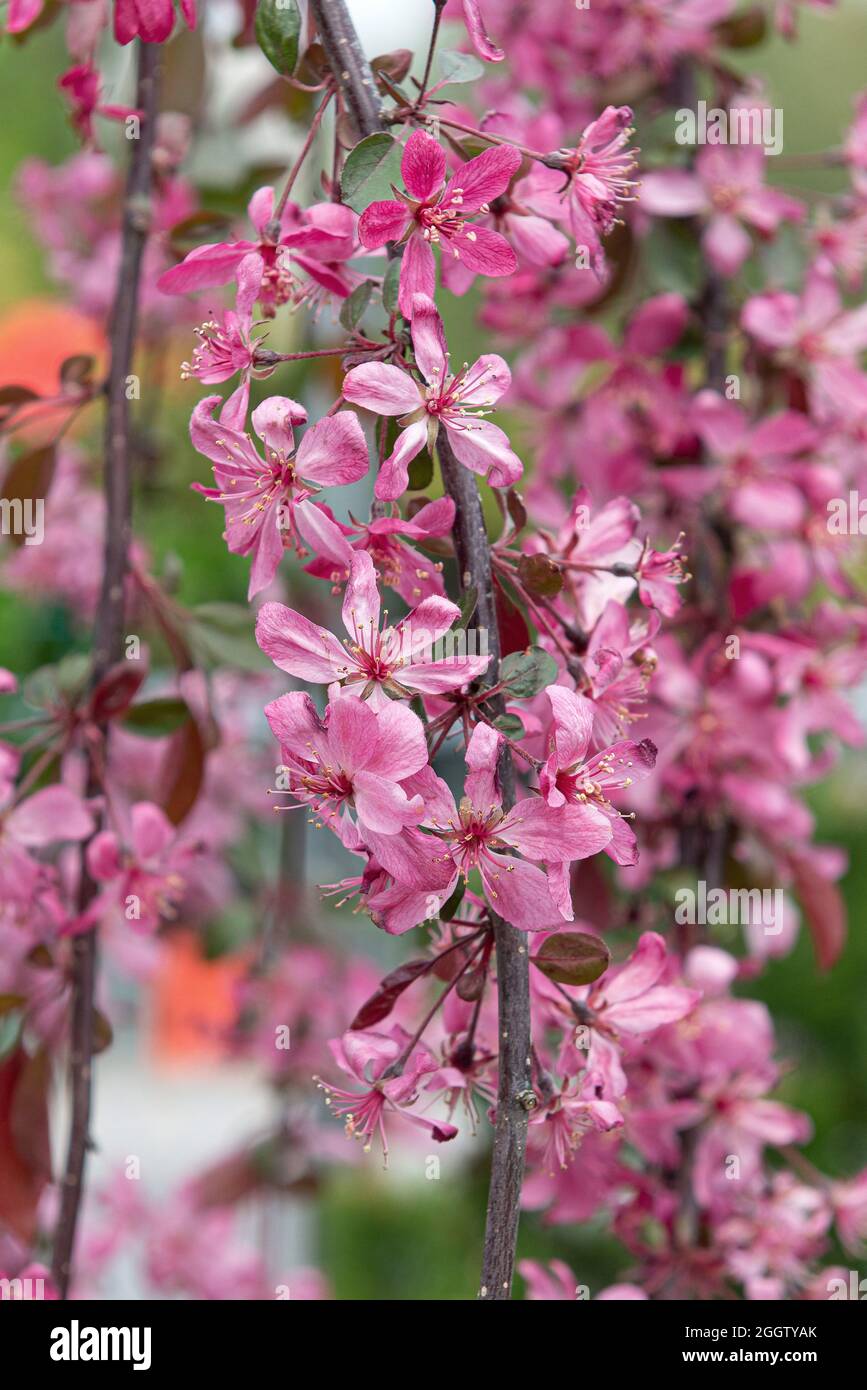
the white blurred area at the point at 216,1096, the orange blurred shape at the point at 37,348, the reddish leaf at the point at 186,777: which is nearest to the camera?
the reddish leaf at the point at 186,777

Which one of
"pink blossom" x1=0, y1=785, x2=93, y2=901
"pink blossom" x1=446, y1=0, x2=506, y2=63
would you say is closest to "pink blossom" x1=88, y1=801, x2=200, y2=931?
"pink blossom" x1=0, y1=785, x2=93, y2=901

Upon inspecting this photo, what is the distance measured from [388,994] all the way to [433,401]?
0.24 meters

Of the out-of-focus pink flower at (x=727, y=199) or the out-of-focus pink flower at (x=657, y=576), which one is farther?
the out-of-focus pink flower at (x=727, y=199)

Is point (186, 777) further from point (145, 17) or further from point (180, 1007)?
point (180, 1007)

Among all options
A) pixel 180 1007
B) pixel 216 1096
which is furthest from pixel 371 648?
pixel 216 1096

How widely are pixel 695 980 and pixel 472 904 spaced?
1.25 feet

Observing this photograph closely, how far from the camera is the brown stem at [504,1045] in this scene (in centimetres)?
52

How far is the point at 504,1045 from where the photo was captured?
53cm

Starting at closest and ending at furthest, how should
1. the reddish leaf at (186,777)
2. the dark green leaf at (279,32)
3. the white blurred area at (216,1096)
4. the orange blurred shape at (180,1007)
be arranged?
the dark green leaf at (279,32)
the reddish leaf at (186,777)
the white blurred area at (216,1096)
the orange blurred shape at (180,1007)

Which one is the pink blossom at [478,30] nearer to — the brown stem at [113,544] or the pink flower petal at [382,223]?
the pink flower petal at [382,223]

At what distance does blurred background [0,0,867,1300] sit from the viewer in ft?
4.44

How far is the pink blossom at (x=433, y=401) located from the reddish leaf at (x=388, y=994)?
193 millimetres

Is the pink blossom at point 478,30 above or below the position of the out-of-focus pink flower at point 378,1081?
above

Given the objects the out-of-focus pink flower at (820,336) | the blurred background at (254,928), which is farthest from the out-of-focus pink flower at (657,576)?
the out-of-focus pink flower at (820,336)
